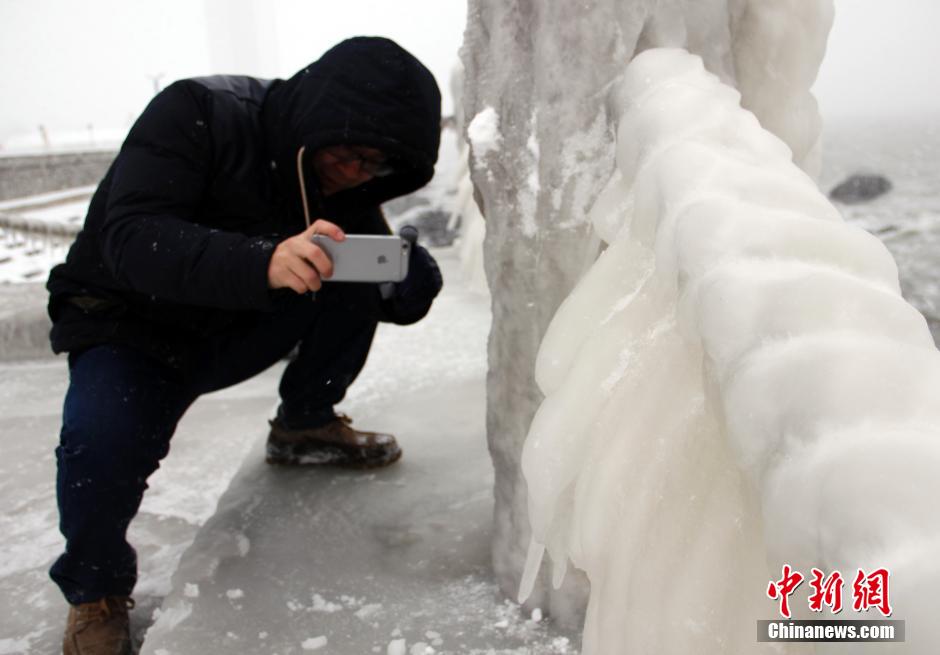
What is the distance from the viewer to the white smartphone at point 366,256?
111cm

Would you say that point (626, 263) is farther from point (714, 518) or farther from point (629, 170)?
point (714, 518)

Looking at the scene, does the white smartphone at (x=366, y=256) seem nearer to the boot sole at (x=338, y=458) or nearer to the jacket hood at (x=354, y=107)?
the jacket hood at (x=354, y=107)

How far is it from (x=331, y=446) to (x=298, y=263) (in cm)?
59

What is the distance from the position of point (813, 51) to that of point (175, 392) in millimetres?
1075

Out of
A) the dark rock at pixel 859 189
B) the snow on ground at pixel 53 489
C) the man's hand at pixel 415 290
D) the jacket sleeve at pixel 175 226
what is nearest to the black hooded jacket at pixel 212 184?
the jacket sleeve at pixel 175 226

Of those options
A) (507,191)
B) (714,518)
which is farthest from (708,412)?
(507,191)

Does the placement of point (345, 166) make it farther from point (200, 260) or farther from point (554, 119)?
point (554, 119)

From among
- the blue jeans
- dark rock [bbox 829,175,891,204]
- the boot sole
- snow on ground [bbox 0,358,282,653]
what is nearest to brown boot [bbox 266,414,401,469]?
the boot sole

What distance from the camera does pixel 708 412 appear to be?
579 millimetres

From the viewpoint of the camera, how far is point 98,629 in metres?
1.12

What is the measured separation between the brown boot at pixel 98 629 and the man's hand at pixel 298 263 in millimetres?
540

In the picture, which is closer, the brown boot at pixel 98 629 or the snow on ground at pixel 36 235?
the brown boot at pixel 98 629

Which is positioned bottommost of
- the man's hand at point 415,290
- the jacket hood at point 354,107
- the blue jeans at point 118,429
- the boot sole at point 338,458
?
the boot sole at point 338,458

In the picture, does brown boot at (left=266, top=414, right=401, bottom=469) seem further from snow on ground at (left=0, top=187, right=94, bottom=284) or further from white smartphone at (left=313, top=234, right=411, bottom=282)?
snow on ground at (left=0, top=187, right=94, bottom=284)
